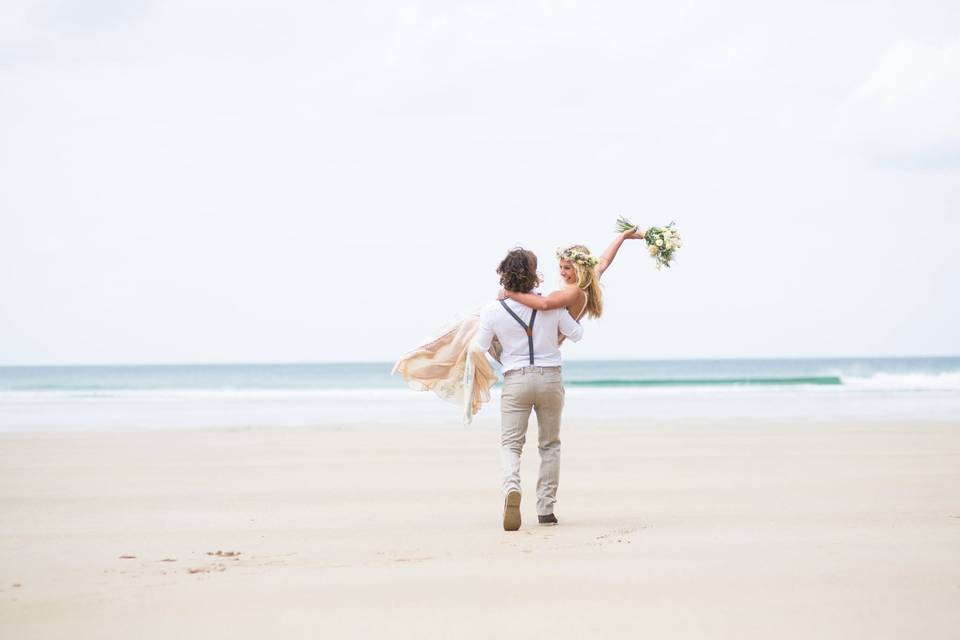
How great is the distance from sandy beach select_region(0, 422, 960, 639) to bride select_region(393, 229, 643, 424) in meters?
0.90

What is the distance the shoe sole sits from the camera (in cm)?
563

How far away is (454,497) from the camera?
7348mm

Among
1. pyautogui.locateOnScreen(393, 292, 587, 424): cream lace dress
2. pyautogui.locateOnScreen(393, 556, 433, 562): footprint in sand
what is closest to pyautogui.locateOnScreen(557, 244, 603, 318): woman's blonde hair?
pyautogui.locateOnScreen(393, 292, 587, 424): cream lace dress

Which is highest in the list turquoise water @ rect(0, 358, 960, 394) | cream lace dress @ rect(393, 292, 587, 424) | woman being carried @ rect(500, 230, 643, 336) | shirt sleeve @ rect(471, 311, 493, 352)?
woman being carried @ rect(500, 230, 643, 336)

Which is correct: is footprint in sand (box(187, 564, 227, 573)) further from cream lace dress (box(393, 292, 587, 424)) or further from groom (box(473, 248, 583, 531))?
cream lace dress (box(393, 292, 587, 424))

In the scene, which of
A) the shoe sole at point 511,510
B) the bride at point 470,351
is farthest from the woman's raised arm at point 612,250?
the shoe sole at point 511,510

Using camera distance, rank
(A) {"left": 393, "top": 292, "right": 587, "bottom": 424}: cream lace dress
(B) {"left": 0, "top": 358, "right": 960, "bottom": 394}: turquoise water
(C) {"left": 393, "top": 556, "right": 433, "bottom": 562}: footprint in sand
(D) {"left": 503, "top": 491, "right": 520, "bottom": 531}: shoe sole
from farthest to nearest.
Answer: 1. (B) {"left": 0, "top": 358, "right": 960, "bottom": 394}: turquoise water
2. (A) {"left": 393, "top": 292, "right": 587, "bottom": 424}: cream lace dress
3. (D) {"left": 503, "top": 491, "right": 520, "bottom": 531}: shoe sole
4. (C) {"left": 393, "top": 556, "right": 433, "bottom": 562}: footprint in sand

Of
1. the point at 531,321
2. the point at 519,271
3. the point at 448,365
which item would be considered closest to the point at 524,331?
the point at 531,321

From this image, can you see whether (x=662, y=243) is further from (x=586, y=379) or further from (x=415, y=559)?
(x=586, y=379)

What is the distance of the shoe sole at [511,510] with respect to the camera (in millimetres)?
5629

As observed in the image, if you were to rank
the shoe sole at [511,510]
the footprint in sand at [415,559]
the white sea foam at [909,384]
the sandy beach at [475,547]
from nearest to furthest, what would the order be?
1. the sandy beach at [475,547]
2. the footprint in sand at [415,559]
3. the shoe sole at [511,510]
4. the white sea foam at [909,384]

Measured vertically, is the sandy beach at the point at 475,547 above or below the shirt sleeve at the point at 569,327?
below

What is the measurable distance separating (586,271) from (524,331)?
56cm

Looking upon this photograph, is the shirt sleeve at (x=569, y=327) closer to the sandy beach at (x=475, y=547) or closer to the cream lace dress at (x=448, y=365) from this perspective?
the cream lace dress at (x=448, y=365)
